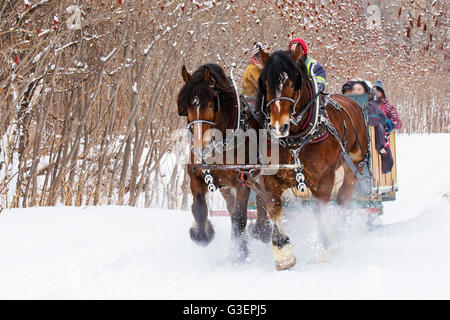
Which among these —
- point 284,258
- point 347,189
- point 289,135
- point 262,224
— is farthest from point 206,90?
point 347,189

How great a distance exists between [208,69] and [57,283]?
1.94 metres

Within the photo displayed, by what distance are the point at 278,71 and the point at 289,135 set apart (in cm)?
59

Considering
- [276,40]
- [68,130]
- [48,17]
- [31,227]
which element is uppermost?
[276,40]

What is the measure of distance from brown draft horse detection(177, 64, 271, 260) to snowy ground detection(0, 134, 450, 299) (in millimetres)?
270

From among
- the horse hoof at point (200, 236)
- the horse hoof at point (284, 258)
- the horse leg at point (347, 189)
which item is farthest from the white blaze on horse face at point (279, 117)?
the horse leg at point (347, 189)

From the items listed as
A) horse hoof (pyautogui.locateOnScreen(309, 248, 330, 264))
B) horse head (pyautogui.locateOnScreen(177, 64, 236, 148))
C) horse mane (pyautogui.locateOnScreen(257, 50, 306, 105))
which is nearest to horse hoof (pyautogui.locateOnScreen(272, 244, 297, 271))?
horse hoof (pyautogui.locateOnScreen(309, 248, 330, 264))

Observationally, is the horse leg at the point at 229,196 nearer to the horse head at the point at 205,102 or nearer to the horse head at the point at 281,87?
the horse head at the point at 205,102

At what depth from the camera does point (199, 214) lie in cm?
445

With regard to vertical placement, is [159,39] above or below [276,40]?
below

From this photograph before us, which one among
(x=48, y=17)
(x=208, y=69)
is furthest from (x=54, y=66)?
(x=208, y=69)

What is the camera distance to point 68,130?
6574 mm

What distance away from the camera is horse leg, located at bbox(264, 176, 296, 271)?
12.9 feet

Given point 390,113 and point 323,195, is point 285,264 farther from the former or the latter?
point 390,113

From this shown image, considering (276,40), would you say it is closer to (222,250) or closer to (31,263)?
(222,250)
